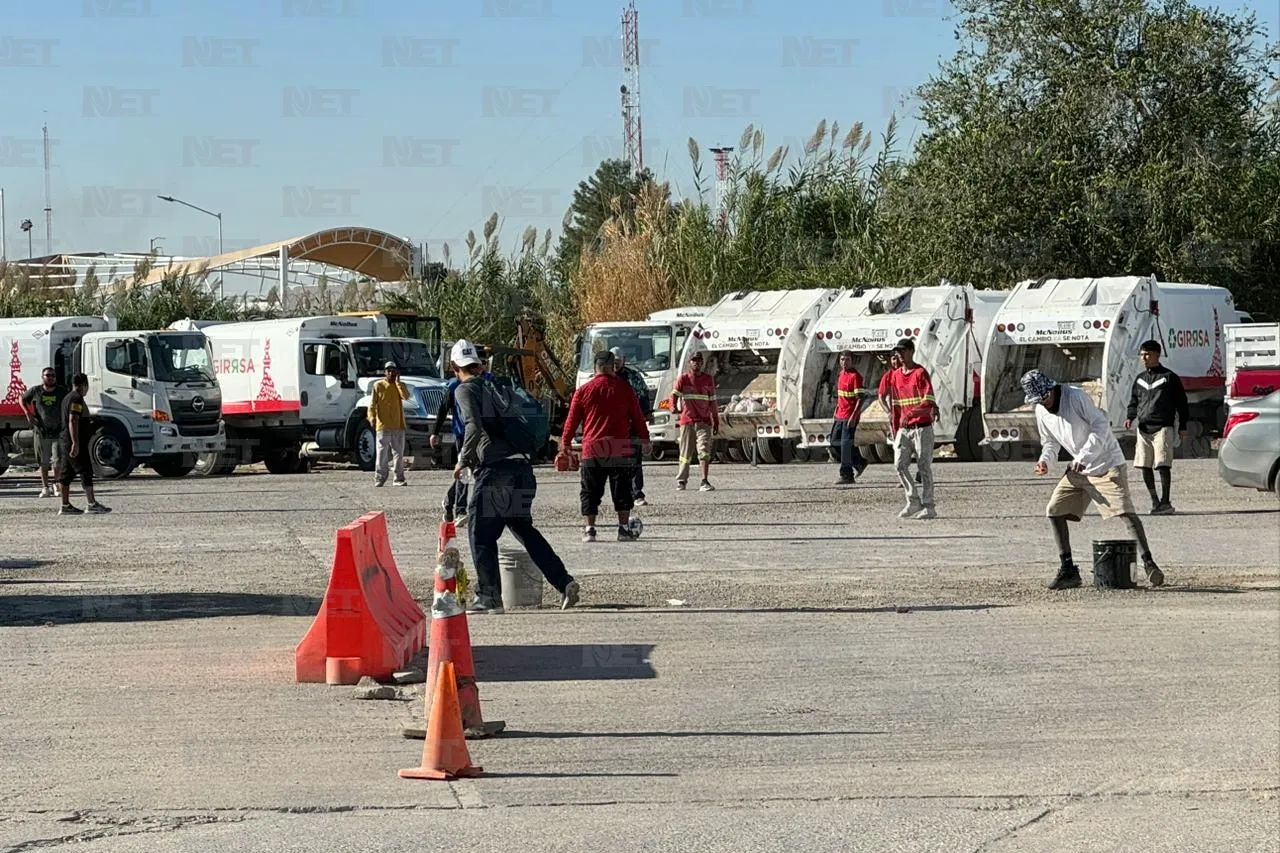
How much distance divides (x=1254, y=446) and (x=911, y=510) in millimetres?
3682

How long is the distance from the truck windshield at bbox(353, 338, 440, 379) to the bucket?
2082 centimetres

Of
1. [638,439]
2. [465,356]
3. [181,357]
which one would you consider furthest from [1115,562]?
[181,357]

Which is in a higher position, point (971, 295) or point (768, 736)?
point (971, 295)

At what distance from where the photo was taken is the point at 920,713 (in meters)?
9.34

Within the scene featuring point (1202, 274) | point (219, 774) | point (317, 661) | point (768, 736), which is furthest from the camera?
point (1202, 274)

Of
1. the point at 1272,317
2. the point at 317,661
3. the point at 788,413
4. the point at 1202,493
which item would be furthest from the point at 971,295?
the point at 317,661

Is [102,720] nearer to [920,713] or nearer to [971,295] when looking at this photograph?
[920,713]

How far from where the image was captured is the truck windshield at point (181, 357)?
31.5m

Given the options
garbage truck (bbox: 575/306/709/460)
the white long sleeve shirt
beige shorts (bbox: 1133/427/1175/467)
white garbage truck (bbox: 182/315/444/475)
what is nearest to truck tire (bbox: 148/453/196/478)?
white garbage truck (bbox: 182/315/444/475)

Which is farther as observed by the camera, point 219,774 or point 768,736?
point 768,736

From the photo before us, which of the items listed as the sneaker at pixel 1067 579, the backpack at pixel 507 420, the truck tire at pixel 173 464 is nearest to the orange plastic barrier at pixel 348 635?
the backpack at pixel 507 420

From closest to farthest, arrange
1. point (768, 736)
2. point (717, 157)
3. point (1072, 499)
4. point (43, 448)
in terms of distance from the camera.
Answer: point (768, 736) → point (1072, 499) → point (43, 448) → point (717, 157)

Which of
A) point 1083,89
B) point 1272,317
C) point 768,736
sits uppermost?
point 1083,89

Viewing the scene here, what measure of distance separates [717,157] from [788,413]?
2256 centimetres
